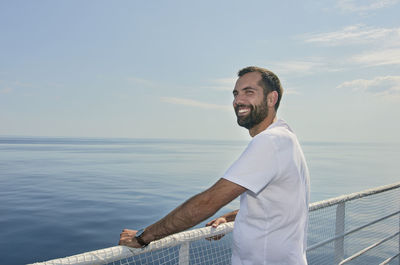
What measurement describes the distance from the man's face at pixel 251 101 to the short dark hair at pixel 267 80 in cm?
2

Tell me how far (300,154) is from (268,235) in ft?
1.27

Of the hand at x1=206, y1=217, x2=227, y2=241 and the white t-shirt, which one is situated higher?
the white t-shirt

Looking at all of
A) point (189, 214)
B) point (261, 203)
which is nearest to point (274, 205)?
point (261, 203)

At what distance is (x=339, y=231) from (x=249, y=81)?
207 centimetres

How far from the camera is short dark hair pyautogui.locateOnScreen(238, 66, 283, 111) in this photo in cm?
173

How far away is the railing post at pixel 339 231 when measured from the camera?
2973mm

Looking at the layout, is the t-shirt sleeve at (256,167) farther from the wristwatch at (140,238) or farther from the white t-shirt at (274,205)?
the wristwatch at (140,238)

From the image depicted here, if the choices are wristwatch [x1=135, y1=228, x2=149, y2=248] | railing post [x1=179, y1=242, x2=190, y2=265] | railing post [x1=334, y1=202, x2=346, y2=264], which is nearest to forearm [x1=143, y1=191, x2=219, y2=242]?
wristwatch [x1=135, y1=228, x2=149, y2=248]

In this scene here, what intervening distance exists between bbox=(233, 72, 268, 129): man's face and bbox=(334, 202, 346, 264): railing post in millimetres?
1709

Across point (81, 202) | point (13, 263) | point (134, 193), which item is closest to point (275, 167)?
point (13, 263)

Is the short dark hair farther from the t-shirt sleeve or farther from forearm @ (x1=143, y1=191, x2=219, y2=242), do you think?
forearm @ (x1=143, y1=191, x2=219, y2=242)

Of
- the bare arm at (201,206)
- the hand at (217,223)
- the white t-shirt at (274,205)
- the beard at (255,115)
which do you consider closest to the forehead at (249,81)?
the beard at (255,115)

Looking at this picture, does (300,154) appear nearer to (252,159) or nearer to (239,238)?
(252,159)

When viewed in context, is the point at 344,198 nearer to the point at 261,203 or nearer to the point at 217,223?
the point at 217,223
